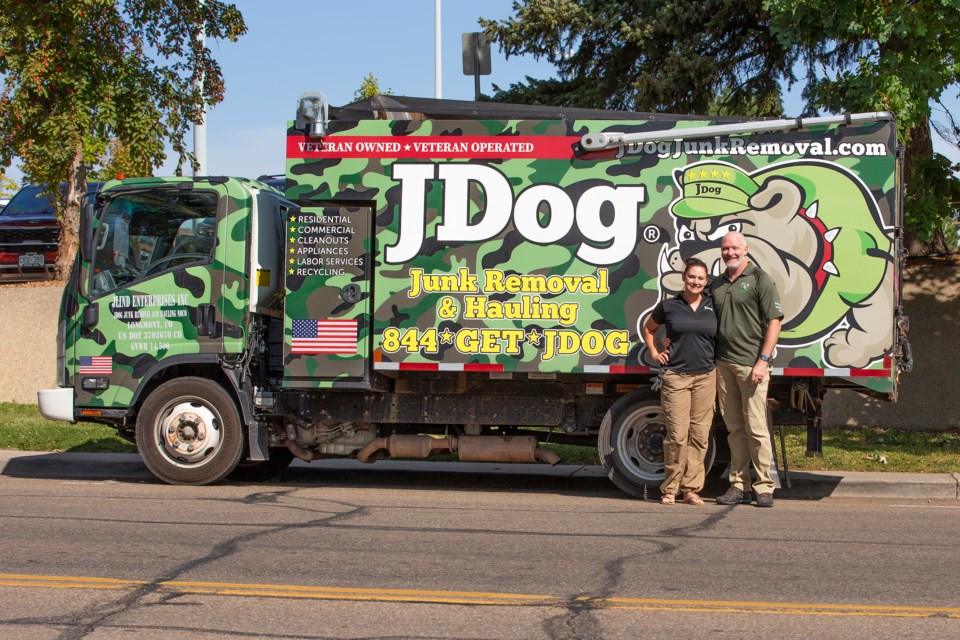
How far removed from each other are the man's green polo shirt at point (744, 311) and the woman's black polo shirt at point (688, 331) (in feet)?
0.34

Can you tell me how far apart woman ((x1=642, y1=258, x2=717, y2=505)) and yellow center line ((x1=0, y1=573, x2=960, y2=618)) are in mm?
3443

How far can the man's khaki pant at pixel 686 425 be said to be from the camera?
909 cm

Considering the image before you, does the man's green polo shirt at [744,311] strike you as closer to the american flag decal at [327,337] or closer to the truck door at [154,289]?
the american flag decal at [327,337]

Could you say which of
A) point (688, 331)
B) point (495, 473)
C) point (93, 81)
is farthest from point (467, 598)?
point (93, 81)

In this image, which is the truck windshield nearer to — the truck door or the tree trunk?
the truck door

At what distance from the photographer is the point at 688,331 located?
9039 mm

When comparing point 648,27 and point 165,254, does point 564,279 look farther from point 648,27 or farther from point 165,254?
point 648,27

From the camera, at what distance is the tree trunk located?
15680mm

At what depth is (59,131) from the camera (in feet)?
48.0

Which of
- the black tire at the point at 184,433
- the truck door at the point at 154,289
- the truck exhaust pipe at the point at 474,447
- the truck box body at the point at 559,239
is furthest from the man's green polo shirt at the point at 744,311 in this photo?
the black tire at the point at 184,433

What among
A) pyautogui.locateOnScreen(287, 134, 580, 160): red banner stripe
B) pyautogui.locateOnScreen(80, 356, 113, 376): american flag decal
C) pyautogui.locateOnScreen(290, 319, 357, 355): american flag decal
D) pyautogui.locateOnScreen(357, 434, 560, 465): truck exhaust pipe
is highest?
pyautogui.locateOnScreen(287, 134, 580, 160): red banner stripe

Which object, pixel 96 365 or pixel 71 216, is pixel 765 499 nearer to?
pixel 96 365

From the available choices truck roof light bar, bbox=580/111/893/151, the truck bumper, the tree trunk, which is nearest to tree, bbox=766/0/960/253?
truck roof light bar, bbox=580/111/893/151

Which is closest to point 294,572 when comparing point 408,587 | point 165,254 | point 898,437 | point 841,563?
point 408,587
